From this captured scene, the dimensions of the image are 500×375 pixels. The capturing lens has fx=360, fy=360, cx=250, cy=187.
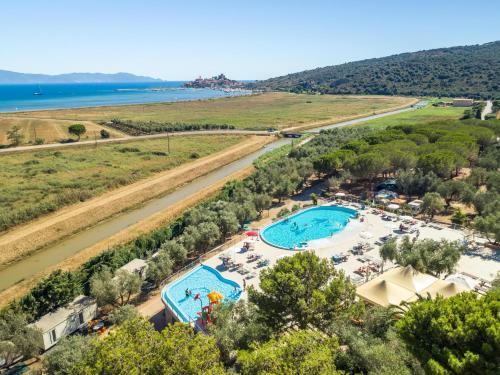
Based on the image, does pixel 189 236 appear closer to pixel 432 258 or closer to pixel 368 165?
pixel 432 258

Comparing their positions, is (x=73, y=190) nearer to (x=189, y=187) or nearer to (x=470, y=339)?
(x=189, y=187)

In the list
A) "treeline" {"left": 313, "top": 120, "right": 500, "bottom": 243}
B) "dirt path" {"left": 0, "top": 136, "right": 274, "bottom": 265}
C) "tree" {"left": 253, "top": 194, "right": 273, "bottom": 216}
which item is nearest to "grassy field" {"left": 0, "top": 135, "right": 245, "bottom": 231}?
"dirt path" {"left": 0, "top": 136, "right": 274, "bottom": 265}

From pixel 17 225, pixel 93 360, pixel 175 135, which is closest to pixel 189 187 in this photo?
pixel 17 225

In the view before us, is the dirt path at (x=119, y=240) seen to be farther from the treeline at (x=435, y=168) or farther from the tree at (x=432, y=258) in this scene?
the tree at (x=432, y=258)

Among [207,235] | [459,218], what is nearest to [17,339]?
[207,235]

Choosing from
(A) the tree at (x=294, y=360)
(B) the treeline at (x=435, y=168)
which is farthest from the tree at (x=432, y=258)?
(A) the tree at (x=294, y=360)
